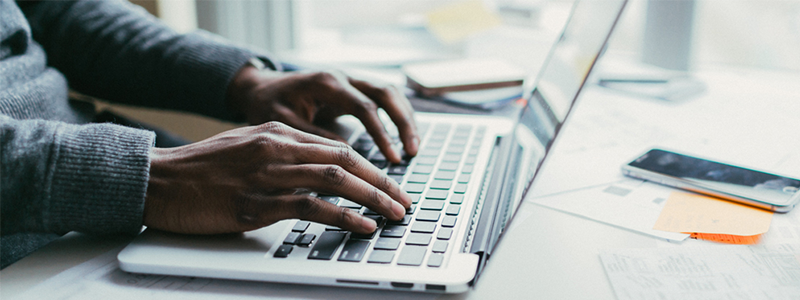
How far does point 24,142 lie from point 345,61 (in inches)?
29.9

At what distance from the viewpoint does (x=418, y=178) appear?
54cm

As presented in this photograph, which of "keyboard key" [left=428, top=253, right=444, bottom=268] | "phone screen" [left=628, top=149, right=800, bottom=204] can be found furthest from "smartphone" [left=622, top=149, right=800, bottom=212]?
"keyboard key" [left=428, top=253, right=444, bottom=268]

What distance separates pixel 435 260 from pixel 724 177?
35cm

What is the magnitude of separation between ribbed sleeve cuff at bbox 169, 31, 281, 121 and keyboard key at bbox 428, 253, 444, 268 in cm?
46

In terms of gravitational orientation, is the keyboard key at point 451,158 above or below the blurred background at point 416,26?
below

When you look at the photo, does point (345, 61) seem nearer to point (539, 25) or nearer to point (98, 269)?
point (539, 25)

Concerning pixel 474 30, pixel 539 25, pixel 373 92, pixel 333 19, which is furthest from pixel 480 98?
pixel 333 19

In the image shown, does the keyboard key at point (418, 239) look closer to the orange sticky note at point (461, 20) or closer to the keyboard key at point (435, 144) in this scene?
the keyboard key at point (435, 144)

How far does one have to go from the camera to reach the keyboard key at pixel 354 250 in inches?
15.3

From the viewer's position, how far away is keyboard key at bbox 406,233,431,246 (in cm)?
41

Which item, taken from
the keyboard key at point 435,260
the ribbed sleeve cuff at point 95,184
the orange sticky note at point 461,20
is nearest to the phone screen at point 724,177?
the keyboard key at point 435,260

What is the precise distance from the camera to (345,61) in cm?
113

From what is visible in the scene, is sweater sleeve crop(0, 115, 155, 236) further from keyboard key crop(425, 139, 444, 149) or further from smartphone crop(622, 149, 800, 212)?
smartphone crop(622, 149, 800, 212)

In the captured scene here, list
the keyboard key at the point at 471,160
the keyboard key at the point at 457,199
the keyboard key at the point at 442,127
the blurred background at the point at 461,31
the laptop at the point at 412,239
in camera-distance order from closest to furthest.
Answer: the laptop at the point at 412,239, the keyboard key at the point at 457,199, the keyboard key at the point at 471,160, the keyboard key at the point at 442,127, the blurred background at the point at 461,31
